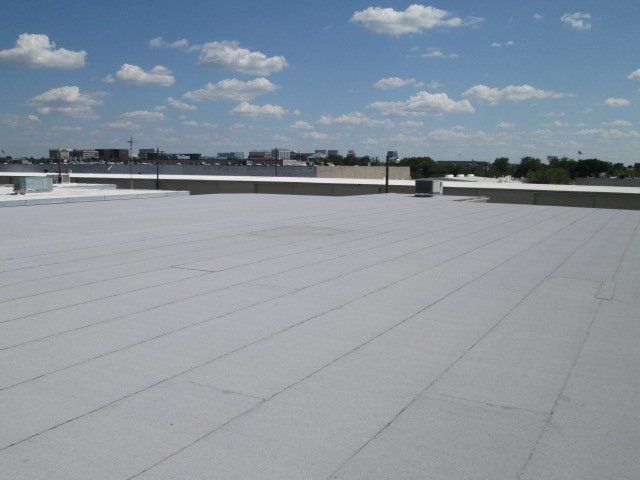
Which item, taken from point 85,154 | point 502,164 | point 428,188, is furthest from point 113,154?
point 428,188

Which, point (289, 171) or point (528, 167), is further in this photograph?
point (528, 167)

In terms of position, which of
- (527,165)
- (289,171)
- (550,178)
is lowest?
(289,171)

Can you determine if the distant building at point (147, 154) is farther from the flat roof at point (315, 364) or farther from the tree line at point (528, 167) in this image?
the flat roof at point (315, 364)

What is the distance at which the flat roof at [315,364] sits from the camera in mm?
3479

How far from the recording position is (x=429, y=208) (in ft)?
73.3

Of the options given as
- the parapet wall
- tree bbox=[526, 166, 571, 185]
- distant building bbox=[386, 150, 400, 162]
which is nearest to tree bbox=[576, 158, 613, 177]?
tree bbox=[526, 166, 571, 185]

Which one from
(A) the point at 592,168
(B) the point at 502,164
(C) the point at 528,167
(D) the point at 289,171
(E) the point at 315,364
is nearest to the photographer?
(E) the point at 315,364

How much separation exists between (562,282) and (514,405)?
16.3 ft

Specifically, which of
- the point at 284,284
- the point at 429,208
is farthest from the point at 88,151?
the point at 284,284

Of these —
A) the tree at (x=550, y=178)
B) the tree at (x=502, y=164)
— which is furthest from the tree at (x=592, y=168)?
the tree at (x=550, y=178)

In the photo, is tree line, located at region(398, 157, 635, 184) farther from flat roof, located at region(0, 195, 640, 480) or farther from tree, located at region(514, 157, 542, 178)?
flat roof, located at region(0, 195, 640, 480)

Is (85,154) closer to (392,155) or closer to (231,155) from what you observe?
(231,155)

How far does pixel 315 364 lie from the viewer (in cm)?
498

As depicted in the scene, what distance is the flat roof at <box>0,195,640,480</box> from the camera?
3479mm
